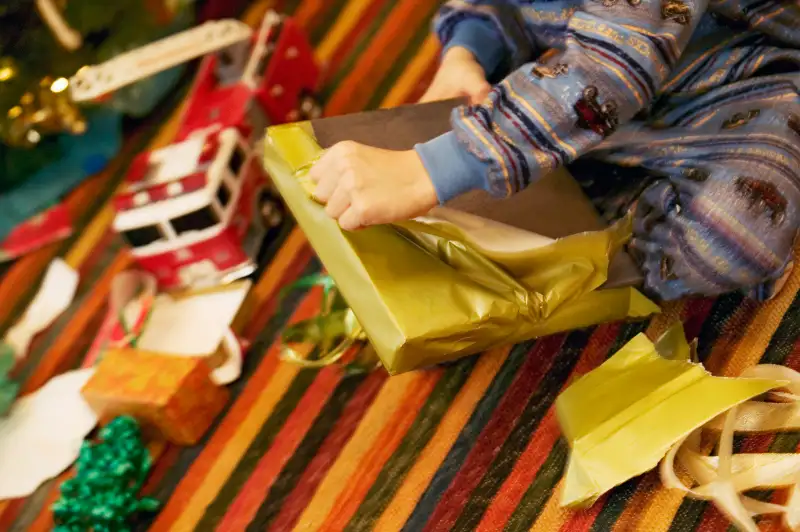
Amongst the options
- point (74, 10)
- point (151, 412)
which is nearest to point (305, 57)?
point (74, 10)

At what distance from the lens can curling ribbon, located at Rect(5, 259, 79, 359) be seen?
3.35 ft

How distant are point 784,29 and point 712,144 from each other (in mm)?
118

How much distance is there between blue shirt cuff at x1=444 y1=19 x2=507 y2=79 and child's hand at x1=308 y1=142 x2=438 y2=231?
9.8 inches

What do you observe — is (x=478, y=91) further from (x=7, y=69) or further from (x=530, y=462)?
(x=7, y=69)

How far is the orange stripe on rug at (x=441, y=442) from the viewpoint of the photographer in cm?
72

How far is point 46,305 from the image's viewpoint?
3.48 ft

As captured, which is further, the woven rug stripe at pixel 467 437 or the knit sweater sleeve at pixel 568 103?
the woven rug stripe at pixel 467 437

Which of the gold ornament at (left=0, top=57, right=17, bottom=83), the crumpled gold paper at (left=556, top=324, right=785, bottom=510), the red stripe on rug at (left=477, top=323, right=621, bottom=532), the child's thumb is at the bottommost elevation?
the red stripe on rug at (left=477, top=323, right=621, bottom=532)

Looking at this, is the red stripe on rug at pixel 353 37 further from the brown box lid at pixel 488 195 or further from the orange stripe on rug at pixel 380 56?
the brown box lid at pixel 488 195

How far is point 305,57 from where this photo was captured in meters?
1.11

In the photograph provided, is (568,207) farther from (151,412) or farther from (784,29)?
(151,412)

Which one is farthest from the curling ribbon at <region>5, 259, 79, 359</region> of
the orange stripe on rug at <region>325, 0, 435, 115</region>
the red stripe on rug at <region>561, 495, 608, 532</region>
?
the red stripe on rug at <region>561, 495, 608, 532</region>

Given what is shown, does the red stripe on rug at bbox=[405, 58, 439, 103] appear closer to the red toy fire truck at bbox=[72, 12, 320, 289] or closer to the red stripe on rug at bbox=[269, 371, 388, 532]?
the red toy fire truck at bbox=[72, 12, 320, 289]

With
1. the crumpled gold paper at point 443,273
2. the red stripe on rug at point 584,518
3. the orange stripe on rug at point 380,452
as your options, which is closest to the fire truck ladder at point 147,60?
the crumpled gold paper at point 443,273
